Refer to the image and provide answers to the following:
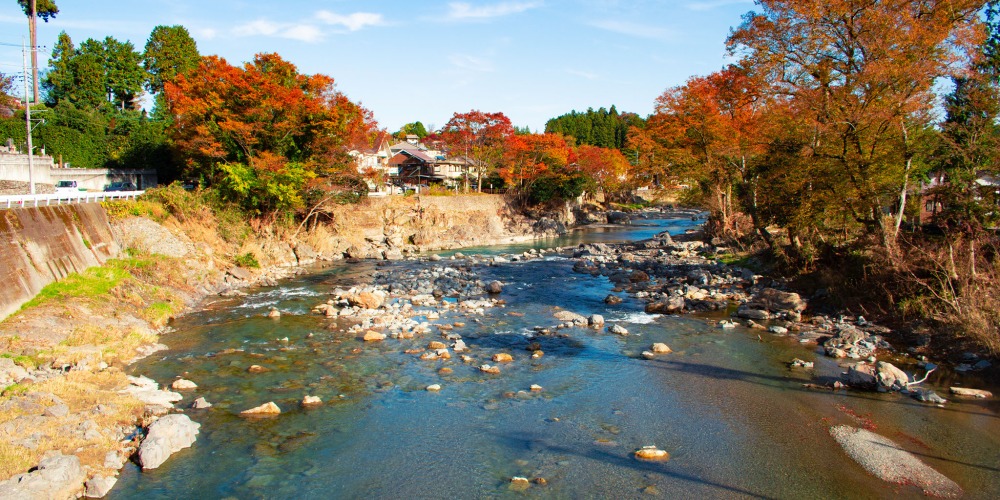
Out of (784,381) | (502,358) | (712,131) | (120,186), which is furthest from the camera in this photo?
(120,186)

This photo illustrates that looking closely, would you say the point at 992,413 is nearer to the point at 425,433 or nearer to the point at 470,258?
the point at 425,433

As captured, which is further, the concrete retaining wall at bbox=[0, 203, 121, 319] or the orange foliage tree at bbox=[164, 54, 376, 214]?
the orange foliage tree at bbox=[164, 54, 376, 214]

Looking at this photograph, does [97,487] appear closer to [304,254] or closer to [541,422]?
[541,422]

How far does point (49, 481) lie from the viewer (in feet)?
27.6

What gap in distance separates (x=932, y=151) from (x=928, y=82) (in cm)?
211

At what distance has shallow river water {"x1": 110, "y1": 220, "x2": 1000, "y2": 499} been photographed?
9422 mm

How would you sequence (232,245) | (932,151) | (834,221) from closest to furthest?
1. (932,151)
2. (834,221)
3. (232,245)

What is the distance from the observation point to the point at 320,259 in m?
34.0

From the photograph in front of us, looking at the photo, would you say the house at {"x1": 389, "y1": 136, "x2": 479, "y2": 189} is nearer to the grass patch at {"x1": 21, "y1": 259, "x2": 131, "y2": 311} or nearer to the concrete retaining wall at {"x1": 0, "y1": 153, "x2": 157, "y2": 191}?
the concrete retaining wall at {"x1": 0, "y1": 153, "x2": 157, "y2": 191}

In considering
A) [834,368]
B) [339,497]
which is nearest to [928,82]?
[834,368]

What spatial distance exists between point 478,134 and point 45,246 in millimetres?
35859

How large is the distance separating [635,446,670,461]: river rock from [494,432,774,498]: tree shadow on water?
128mm

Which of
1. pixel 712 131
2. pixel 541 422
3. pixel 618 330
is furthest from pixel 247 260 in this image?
pixel 712 131

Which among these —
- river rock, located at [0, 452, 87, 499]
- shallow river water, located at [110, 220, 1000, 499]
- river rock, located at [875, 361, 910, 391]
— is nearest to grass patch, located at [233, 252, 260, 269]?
shallow river water, located at [110, 220, 1000, 499]
